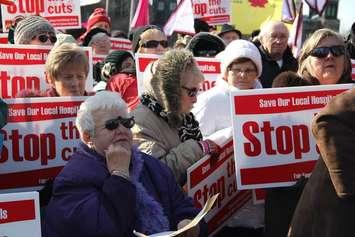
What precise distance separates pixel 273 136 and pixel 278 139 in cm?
3

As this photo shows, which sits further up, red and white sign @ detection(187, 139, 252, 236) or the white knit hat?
the white knit hat

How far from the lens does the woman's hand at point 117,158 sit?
3531mm

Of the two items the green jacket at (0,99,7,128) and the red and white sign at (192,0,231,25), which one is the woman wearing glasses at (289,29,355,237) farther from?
the red and white sign at (192,0,231,25)

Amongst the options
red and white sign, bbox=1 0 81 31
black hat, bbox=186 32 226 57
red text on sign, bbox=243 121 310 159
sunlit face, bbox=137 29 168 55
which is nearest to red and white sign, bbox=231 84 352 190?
red text on sign, bbox=243 121 310 159

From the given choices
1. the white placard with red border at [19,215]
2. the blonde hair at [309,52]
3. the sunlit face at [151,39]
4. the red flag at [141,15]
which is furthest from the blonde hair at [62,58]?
the red flag at [141,15]

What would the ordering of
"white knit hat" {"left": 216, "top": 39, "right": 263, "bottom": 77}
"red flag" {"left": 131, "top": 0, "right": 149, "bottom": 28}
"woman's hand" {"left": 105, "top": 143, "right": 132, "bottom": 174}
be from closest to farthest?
"woman's hand" {"left": 105, "top": 143, "right": 132, "bottom": 174}, "white knit hat" {"left": 216, "top": 39, "right": 263, "bottom": 77}, "red flag" {"left": 131, "top": 0, "right": 149, "bottom": 28}

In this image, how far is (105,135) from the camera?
3.62 m

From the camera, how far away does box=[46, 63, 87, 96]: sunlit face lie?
480 centimetres

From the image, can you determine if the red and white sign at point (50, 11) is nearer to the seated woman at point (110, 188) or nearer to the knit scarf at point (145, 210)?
the seated woman at point (110, 188)

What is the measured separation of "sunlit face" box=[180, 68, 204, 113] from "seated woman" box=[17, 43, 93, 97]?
2.90 ft

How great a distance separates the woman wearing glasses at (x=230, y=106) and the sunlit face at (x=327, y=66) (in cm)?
52

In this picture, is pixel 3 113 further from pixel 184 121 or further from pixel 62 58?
pixel 184 121

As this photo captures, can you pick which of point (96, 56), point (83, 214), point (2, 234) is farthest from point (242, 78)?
point (96, 56)

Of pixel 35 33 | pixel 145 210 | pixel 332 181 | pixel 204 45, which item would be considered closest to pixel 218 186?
pixel 145 210
